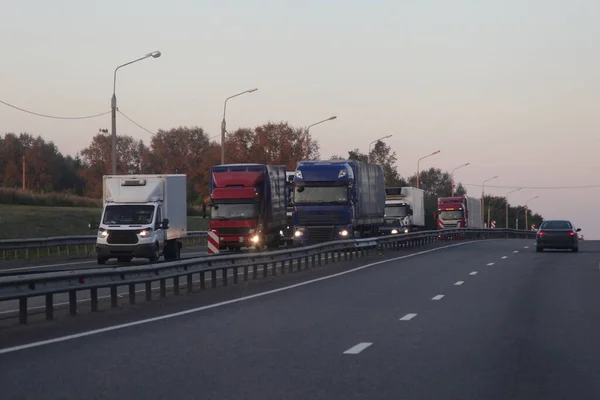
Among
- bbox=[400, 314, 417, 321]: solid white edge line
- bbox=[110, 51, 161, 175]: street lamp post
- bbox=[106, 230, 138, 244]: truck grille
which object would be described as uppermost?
bbox=[110, 51, 161, 175]: street lamp post

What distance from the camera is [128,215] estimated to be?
3662cm

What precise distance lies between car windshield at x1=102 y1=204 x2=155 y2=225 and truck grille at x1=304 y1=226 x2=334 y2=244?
10.2 meters

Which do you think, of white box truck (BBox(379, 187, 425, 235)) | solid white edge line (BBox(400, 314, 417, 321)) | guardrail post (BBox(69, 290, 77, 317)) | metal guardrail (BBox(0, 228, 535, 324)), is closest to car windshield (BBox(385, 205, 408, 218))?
white box truck (BBox(379, 187, 425, 235))

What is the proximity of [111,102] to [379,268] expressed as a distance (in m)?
16.1

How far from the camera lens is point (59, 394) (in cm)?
958

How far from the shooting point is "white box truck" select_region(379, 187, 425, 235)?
66.4 metres

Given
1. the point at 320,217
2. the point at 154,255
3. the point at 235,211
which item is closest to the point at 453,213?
the point at 235,211

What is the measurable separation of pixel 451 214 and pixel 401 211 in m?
15.5

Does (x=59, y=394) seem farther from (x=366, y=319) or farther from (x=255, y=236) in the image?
(x=255, y=236)

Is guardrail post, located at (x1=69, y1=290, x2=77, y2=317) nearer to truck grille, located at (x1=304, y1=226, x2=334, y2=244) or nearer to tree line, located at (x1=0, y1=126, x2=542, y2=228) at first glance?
truck grille, located at (x1=304, y1=226, x2=334, y2=244)

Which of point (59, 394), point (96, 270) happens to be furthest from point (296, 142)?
point (59, 394)

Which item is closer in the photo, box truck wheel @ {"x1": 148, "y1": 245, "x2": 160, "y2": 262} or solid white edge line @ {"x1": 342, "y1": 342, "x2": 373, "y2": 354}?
solid white edge line @ {"x1": 342, "y1": 342, "x2": 373, "y2": 354}

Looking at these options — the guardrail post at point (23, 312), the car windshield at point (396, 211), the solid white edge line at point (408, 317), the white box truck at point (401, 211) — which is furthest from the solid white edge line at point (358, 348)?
the car windshield at point (396, 211)

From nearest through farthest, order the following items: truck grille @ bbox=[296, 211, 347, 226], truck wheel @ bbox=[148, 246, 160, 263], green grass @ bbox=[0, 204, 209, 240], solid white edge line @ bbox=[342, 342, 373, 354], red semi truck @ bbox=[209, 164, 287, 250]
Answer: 1. solid white edge line @ bbox=[342, 342, 373, 354]
2. truck wheel @ bbox=[148, 246, 160, 263]
3. truck grille @ bbox=[296, 211, 347, 226]
4. red semi truck @ bbox=[209, 164, 287, 250]
5. green grass @ bbox=[0, 204, 209, 240]
